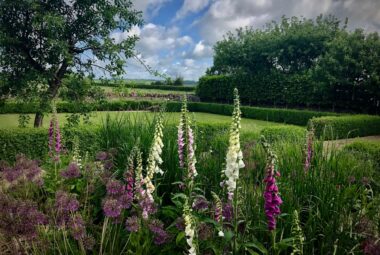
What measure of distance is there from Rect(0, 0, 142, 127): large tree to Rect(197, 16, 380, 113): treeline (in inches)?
753

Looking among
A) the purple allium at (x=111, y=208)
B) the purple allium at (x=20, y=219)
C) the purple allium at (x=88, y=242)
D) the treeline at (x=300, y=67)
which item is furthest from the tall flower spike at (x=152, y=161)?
the treeline at (x=300, y=67)

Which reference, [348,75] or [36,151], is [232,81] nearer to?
[348,75]

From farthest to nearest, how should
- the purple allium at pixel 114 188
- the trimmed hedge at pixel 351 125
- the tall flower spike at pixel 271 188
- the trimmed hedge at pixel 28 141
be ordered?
1. the trimmed hedge at pixel 351 125
2. the trimmed hedge at pixel 28 141
3. the purple allium at pixel 114 188
4. the tall flower spike at pixel 271 188

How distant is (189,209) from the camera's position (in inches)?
103

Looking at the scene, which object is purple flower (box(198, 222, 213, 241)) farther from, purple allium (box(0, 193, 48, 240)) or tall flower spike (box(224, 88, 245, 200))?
purple allium (box(0, 193, 48, 240))

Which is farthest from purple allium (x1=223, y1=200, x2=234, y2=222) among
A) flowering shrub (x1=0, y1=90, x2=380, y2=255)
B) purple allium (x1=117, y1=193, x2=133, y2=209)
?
purple allium (x1=117, y1=193, x2=133, y2=209)

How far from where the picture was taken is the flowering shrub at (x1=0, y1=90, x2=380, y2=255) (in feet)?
10.1

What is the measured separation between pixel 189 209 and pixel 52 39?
10.2 meters

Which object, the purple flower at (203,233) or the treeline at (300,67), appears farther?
the treeline at (300,67)

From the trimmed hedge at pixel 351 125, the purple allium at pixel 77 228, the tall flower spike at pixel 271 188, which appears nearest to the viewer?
the tall flower spike at pixel 271 188

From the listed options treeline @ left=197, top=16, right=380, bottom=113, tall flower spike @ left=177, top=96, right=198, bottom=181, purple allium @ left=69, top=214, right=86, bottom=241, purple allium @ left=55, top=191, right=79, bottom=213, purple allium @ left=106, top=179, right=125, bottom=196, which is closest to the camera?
purple allium @ left=69, top=214, right=86, bottom=241

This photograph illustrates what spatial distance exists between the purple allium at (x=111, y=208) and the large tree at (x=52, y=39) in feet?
30.5

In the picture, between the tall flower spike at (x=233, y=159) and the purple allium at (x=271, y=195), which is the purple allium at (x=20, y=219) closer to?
the tall flower spike at (x=233, y=159)

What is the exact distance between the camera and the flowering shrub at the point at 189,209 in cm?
307
